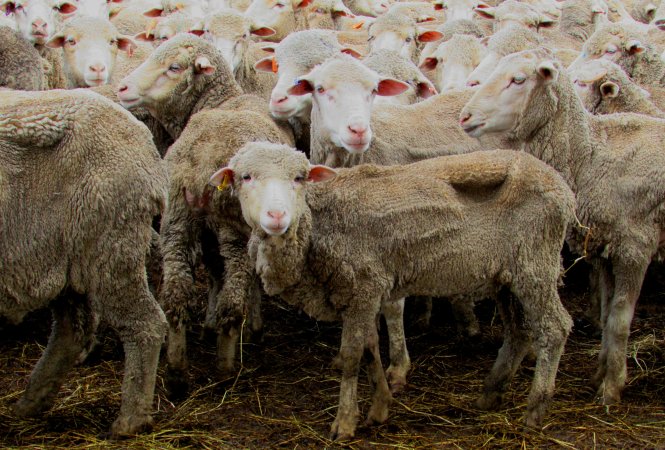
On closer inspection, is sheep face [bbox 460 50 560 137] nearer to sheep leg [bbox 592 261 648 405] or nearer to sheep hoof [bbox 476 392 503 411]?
sheep leg [bbox 592 261 648 405]

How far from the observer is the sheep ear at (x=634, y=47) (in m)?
7.40

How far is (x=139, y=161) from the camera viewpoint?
4445mm

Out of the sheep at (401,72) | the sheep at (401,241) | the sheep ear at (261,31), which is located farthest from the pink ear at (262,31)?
the sheep at (401,241)

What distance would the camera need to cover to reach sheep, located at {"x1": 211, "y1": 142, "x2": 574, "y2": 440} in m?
4.55

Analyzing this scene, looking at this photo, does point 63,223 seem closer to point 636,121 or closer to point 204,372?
point 204,372

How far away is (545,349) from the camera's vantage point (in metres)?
4.83

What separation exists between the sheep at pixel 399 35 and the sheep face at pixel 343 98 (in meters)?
2.17

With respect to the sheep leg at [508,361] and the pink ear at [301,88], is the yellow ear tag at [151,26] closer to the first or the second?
the pink ear at [301,88]

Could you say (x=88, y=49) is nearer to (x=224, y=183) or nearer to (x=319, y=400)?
(x=224, y=183)

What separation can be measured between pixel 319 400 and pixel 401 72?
2.64 meters

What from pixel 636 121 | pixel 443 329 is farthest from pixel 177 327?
pixel 636 121

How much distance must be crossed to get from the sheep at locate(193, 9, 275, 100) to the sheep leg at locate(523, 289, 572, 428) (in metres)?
3.02

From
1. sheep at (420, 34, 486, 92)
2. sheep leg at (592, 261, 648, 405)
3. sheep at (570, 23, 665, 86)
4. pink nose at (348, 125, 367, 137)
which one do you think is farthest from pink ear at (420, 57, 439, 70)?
sheep leg at (592, 261, 648, 405)

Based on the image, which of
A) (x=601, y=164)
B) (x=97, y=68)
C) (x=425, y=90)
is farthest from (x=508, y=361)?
(x=97, y=68)
